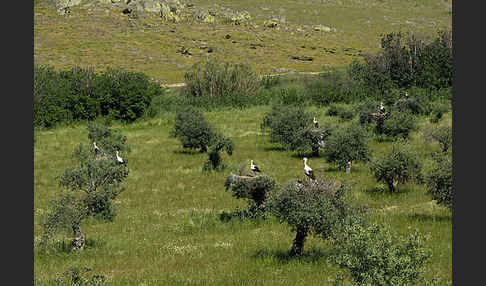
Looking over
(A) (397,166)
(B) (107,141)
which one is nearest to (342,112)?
(B) (107,141)

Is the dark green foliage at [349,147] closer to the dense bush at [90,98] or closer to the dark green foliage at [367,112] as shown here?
the dark green foliage at [367,112]

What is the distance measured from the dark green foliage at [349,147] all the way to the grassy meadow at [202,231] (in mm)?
1035

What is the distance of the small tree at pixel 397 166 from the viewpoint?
1121 inches

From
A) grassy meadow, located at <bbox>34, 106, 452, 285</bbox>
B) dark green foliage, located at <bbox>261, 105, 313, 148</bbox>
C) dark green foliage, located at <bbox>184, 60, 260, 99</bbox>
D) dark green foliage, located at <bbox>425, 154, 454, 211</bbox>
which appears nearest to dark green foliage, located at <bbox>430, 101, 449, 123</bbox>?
grassy meadow, located at <bbox>34, 106, 452, 285</bbox>

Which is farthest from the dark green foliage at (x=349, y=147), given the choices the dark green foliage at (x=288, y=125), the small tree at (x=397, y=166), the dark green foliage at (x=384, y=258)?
the dark green foliage at (x=384, y=258)

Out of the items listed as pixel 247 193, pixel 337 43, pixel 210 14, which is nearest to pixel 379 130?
pixel 247 193

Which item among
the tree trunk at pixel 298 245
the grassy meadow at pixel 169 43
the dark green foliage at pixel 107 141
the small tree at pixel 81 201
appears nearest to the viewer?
the tree trunk at pixel 298 245

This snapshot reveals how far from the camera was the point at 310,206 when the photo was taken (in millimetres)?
16266

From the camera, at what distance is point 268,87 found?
3629 inches

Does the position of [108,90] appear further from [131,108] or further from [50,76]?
[50,76]

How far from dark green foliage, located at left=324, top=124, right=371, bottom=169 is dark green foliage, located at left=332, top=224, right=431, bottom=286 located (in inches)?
976

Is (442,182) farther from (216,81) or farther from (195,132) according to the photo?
(216,81)

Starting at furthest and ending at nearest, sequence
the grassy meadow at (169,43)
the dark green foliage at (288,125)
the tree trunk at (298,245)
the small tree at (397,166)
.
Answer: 1. the grassy meadow at (169,43)
2. the dark green foliage at (288,125)
3. the small tree at (397,166)
4. the tree trunk at (298,245)

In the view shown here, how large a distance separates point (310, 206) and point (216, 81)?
228 feet
